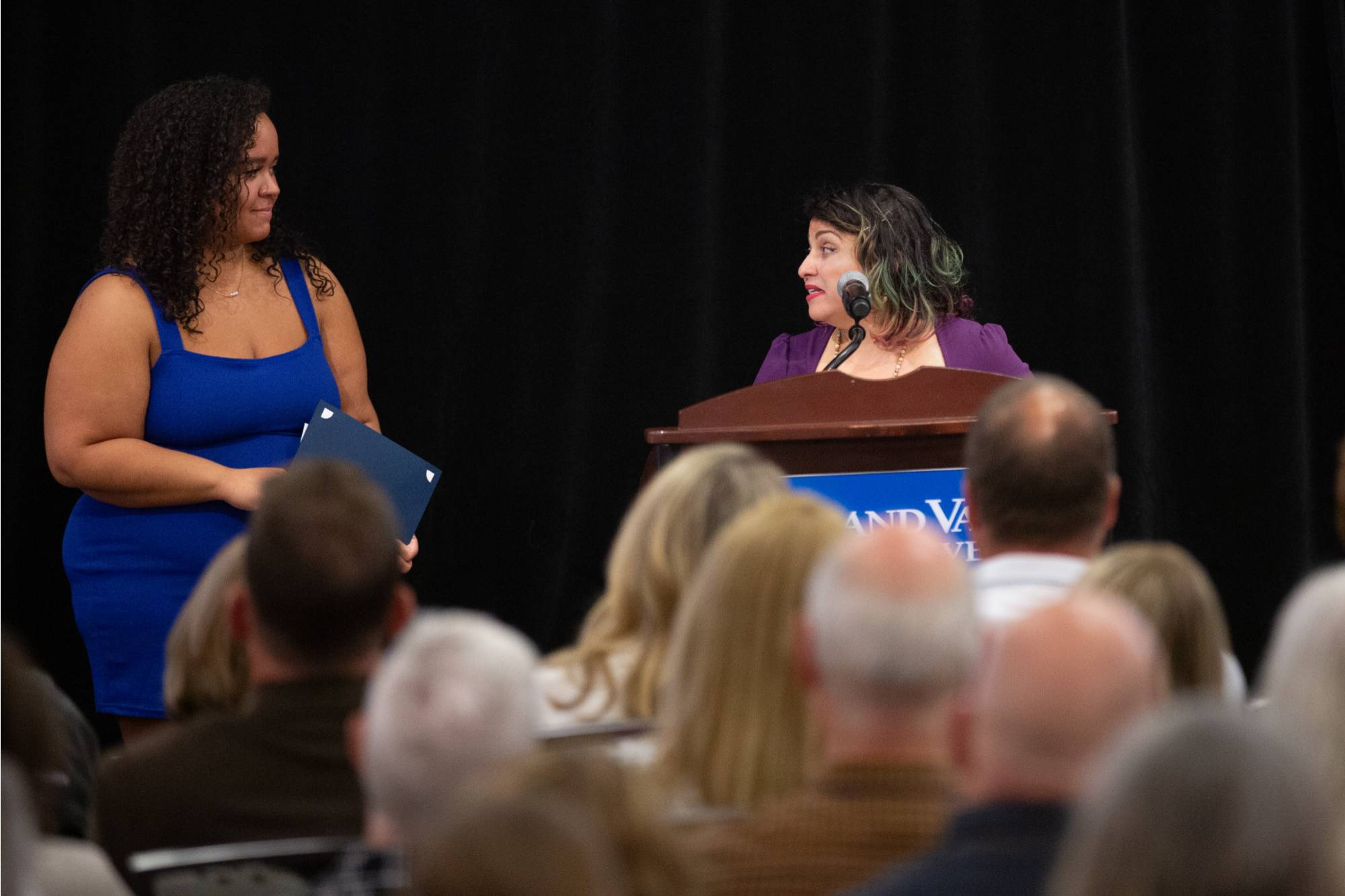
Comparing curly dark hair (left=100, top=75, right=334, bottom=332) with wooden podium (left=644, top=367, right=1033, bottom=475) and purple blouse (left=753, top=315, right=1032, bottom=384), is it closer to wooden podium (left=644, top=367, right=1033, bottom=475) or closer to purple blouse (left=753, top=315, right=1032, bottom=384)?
wooden podium (left=644, top=367, right=1033, bottom=475)

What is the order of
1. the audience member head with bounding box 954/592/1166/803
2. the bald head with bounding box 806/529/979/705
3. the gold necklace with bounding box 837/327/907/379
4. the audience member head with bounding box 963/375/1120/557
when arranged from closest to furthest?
the audience member head with bounding box 954/592/1166/803, the bald head with bounding box 806/529/979/705, the audience member head with bounding box 963/375/1120/557, the gold necklace with bounding box 837/327/907/379

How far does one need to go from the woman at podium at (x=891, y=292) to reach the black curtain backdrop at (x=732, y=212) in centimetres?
34

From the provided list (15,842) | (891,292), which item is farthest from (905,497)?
(15,842)

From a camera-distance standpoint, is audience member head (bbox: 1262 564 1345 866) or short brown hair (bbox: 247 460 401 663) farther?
short brown hair (bbox: 247 460 401 663)

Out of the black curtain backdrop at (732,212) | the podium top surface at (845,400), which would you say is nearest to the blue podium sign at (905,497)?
the podium top surface at (845,400)

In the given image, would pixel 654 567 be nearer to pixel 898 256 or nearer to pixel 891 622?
pixel 891 622

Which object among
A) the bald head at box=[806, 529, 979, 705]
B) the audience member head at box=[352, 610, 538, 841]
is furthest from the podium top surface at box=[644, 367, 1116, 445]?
the audience member head at box=[352, 610, 538, 841]

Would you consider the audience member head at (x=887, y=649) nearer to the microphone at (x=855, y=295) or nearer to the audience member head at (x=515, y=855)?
the audience member head at (x=515, y=855)

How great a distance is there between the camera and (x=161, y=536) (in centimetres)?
350

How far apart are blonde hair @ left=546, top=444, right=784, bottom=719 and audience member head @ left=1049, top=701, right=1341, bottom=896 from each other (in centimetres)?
109

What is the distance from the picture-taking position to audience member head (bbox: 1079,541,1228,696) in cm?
190

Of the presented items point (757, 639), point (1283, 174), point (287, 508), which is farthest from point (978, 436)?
point (1283, 174)

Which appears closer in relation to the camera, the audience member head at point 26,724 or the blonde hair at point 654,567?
the audience member head at point 26,724

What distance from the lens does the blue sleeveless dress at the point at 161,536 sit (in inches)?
138
